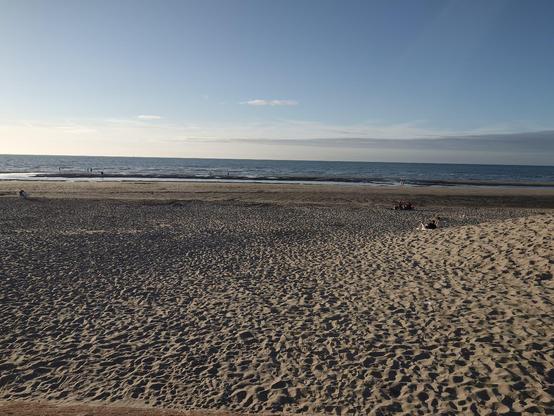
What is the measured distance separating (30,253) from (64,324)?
22.7 ft

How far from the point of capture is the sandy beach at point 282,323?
5469 millimetres

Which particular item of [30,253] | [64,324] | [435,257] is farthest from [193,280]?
[435,257]

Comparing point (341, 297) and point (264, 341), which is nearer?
point (264, 341)

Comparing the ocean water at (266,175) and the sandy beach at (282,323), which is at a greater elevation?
the ocean water at (266,175)

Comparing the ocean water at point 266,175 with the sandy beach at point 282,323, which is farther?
the ocean water at point 266,175

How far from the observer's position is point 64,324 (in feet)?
25.3

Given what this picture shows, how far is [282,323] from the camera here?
25.7ft

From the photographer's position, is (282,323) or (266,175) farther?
(266,175)

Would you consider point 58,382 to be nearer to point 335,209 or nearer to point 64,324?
point 64,324

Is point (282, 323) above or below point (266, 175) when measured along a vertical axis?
below

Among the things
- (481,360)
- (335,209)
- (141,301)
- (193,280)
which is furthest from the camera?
(335,209)

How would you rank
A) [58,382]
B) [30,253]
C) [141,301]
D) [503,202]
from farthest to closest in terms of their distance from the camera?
[503,202] → [30,253] → [141,301] → [58,382]

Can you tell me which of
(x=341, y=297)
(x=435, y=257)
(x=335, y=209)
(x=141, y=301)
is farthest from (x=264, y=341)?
(x=335, y=209)

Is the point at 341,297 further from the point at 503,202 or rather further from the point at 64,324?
the point at 503,202
